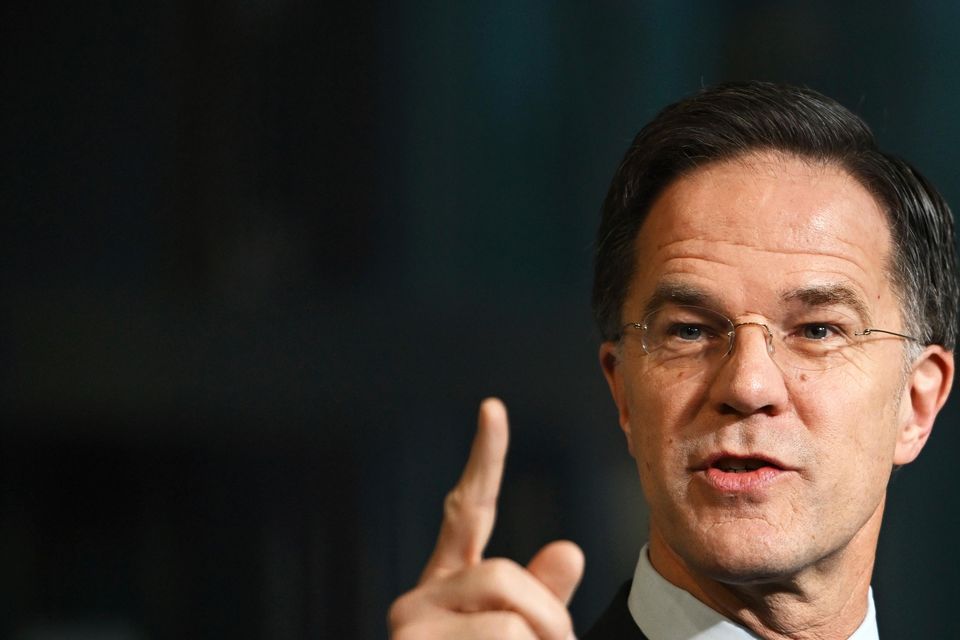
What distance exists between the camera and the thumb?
151 centimetres

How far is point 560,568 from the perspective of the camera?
1.52m

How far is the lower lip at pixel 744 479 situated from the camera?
191cm

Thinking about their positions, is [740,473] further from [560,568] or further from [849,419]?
[560,568]

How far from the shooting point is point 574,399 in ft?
9.83

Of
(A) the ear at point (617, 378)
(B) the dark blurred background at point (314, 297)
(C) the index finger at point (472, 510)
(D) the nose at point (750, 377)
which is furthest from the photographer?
(B) the dark blurred background at point (314, 297)

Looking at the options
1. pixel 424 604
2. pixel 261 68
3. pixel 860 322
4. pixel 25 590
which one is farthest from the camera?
pixel 261 68

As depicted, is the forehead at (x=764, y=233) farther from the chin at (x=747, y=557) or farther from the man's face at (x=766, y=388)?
the chin at (x=747, y=557)

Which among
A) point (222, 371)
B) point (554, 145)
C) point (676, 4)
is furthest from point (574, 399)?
point (676, 4)

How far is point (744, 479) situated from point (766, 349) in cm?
21

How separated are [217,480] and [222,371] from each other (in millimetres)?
251

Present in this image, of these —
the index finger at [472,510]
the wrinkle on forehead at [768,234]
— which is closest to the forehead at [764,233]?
the wrinkle on forehead at [768,234]

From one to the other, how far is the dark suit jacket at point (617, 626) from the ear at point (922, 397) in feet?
1.78

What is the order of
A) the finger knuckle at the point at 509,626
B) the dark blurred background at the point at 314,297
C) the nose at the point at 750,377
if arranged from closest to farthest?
the finger knuckle at the point at 509,626, the nose at the point at 750,377, the dark blurred background at the point at 314,297

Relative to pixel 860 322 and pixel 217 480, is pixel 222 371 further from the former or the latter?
pixel 860 322
